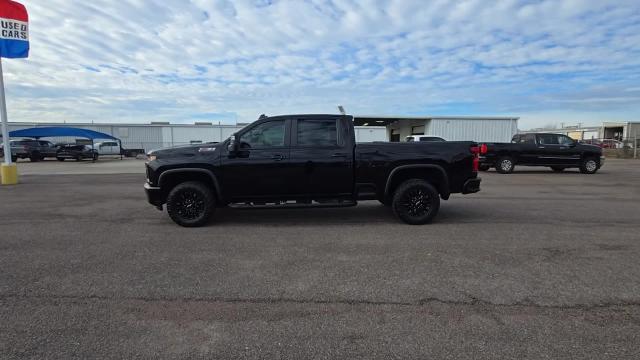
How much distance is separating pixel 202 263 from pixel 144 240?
1620mm

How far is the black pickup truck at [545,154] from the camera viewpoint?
17.6m

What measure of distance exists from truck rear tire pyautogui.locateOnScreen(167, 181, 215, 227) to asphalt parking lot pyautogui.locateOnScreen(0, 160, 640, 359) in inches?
7.8

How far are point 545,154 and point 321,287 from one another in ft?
55.3

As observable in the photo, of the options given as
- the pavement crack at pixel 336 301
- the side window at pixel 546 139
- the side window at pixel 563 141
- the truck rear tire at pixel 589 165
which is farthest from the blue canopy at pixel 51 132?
the truck rear tire at pixel 589 165

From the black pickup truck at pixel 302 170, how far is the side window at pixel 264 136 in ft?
0.06

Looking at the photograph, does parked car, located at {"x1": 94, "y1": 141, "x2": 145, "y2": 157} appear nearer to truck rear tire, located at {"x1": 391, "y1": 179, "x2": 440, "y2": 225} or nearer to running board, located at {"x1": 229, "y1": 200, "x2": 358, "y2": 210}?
running board, located at {"x1": 229, "y1": 200, "x2": 358, "y2": 210}

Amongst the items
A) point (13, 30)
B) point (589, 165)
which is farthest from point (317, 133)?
point (589, 165)

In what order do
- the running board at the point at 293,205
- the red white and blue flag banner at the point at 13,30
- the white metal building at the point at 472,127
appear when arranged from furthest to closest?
the white metal building at the point at 472,127
the red white and blue flag banner at the point at 13,30
the running board at the point at 293,205

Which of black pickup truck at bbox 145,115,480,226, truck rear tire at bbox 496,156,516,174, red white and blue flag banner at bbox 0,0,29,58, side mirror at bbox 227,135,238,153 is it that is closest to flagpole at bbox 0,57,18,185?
red white and blue flag banner at bbox 0,0,29,58

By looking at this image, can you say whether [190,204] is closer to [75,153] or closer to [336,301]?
[336,301]

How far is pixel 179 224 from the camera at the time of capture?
6.86 metres

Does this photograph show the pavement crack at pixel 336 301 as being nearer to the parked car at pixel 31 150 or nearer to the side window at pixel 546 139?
the side window at pixel 546 139

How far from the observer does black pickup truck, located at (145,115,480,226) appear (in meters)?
6.77

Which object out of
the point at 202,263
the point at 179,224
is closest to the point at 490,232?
the point at 202,263
